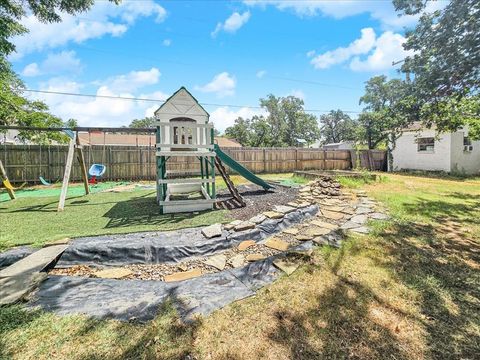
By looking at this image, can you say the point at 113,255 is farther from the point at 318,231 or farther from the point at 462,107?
the point at 462,107

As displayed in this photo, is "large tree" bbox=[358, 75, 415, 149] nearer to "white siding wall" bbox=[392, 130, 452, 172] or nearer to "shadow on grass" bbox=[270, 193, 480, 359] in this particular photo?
"white siding wall" bbox=[392, 130, 452, 172]

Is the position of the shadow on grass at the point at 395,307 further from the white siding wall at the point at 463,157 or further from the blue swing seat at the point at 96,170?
the white siding wall at the point at 463,157

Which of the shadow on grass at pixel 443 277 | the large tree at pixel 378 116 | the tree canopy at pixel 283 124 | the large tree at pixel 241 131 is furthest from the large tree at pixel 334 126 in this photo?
the shadow on grass at pixel 443 277

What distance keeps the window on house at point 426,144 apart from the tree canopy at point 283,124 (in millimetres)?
19206

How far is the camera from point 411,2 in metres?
5.11

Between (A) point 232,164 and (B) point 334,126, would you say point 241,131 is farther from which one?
(A) point 232,164

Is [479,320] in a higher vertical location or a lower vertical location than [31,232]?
lower

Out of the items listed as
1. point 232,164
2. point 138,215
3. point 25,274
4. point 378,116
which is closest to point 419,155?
point 378,116

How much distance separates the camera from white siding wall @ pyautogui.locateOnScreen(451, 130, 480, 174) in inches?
627

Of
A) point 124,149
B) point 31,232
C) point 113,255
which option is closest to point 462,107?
point 113,255

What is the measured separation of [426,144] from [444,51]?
50.4 feet

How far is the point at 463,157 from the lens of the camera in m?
16.4

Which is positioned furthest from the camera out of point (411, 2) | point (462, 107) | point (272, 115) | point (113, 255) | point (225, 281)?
point (272, 115)

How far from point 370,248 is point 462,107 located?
864 centimetres
